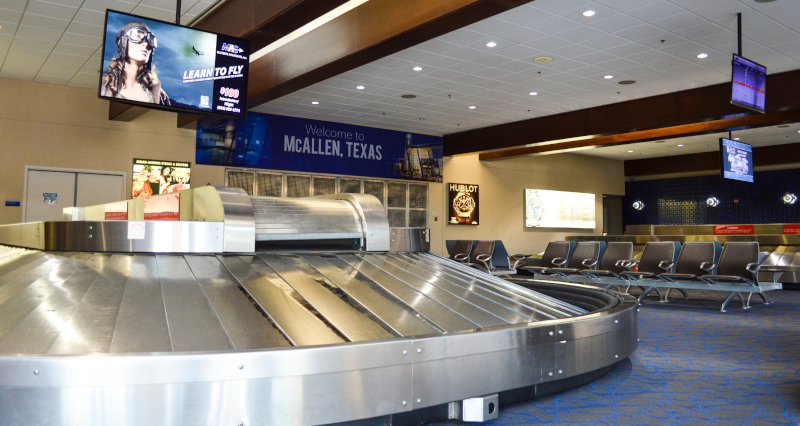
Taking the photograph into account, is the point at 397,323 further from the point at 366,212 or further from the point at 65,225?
the point at 65,225

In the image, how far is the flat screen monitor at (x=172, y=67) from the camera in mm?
4980

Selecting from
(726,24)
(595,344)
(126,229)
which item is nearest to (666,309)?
(726,24)

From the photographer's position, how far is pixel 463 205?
48.6ft

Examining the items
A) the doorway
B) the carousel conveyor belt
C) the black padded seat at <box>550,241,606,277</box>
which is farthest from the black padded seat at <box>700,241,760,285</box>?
the doorway

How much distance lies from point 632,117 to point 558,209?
24.2 feet

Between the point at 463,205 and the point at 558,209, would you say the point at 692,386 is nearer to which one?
the point at 463,205

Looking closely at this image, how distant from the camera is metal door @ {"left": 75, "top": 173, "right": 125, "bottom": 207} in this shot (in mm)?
9711

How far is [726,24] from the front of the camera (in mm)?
6598

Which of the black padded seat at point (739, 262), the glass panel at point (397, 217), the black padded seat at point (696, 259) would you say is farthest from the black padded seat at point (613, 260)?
the glass panel at point (397, 217)

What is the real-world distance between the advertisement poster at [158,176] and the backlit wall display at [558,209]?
10064 millimetres

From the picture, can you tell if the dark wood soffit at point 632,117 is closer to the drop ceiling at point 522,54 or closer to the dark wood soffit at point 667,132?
the drop ceiling at point 522,54

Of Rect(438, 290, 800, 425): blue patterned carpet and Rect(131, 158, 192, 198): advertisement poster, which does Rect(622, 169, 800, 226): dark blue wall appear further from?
Rect(131, 158, 192, 198): advertisement poster

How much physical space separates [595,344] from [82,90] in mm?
9959

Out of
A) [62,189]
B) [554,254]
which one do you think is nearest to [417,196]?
[554,254]
